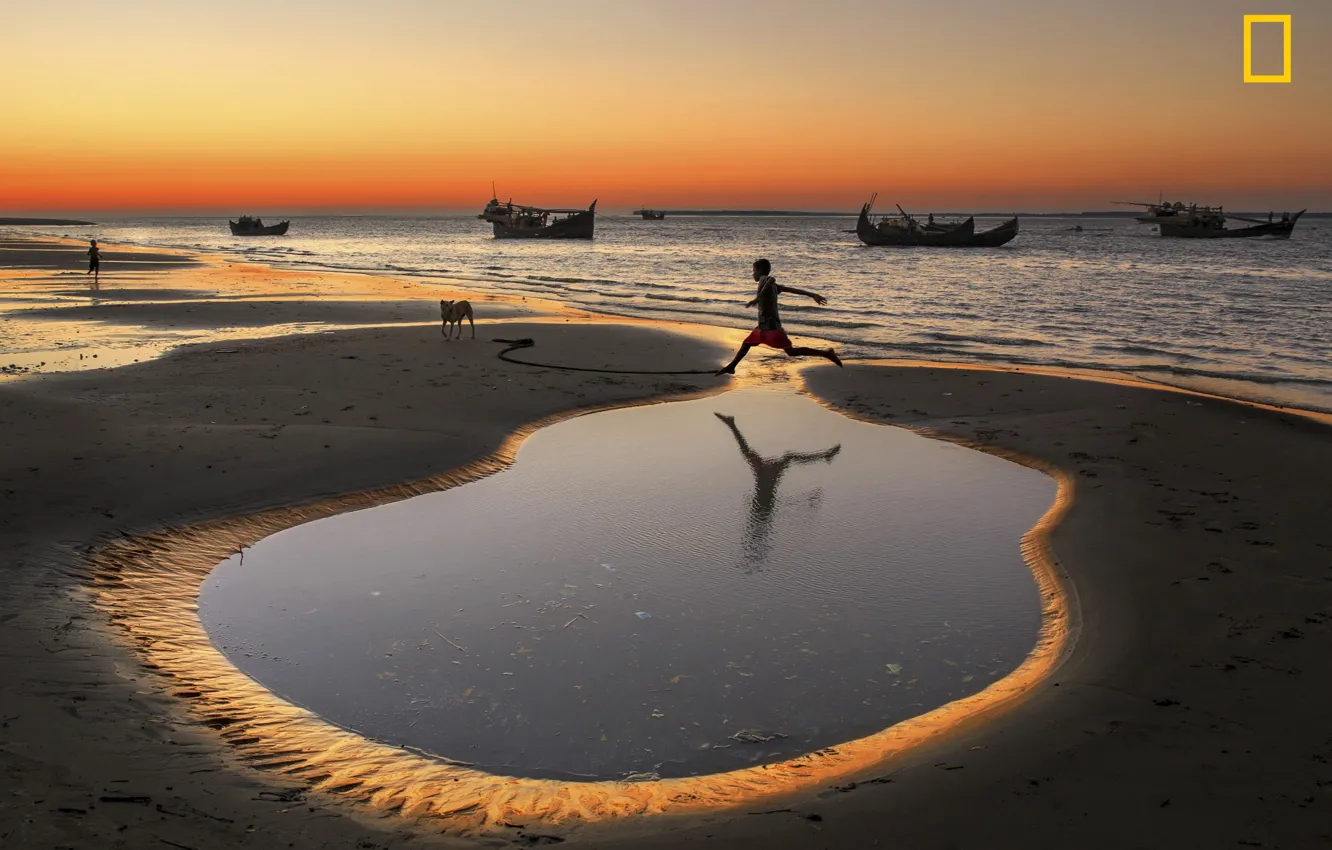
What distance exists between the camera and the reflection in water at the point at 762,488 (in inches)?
254

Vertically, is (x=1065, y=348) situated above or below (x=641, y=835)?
above

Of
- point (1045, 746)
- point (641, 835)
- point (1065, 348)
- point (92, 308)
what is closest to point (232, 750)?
point (641, 835)

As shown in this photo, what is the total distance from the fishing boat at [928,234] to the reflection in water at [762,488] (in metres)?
75.9

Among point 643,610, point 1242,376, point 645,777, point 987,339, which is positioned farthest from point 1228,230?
point 645,777

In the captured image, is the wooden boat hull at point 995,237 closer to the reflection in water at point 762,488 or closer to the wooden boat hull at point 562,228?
the wooden boat hull at point 562,228

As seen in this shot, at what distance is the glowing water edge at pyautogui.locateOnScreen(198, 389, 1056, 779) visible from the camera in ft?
13.4

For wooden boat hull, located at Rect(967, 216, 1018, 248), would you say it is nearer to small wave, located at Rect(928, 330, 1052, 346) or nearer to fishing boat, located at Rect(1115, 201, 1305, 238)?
fishing boat, located at Rect(1115, 201, 1305, 238)

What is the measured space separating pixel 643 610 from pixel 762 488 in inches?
116

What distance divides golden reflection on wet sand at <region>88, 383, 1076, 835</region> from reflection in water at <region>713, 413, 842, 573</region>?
1.99 metres

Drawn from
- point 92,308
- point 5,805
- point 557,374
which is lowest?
point 5,805

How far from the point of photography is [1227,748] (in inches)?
148

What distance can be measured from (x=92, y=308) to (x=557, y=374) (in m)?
14.8

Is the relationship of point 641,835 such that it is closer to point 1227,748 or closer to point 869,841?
point 869,841

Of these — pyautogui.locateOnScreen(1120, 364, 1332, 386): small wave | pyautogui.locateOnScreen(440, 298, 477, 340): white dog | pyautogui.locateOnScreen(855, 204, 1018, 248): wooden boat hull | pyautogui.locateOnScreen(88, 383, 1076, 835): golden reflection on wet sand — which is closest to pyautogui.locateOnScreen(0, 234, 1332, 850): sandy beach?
pyautogui.locateOnScreen(88, 383, 1076, 835): golden reflection on wet sand
